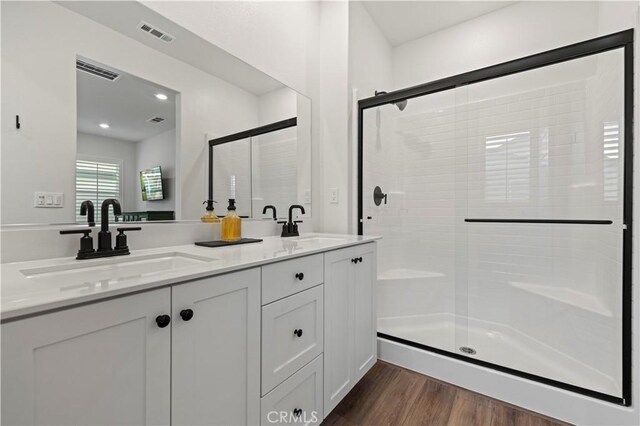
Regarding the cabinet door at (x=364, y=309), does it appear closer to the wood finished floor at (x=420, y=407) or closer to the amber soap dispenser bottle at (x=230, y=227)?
the wood finished floor at (x=420, y=407)

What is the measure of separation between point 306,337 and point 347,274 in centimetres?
39

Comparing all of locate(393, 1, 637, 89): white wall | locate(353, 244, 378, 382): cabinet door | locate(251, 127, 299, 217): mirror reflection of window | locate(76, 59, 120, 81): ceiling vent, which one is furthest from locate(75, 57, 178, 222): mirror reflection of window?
locate(393, 1, 637, 89): white wall

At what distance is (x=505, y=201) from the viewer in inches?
89.4

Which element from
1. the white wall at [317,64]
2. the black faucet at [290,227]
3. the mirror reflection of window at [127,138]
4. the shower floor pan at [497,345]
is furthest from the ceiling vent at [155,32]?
the shower floor pan at [497,345]

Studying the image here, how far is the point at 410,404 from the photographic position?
1520 mm

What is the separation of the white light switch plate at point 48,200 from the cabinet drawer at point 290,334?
81 cm

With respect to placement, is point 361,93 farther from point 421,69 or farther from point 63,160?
point 63,160

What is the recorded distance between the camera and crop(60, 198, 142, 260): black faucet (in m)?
0.96

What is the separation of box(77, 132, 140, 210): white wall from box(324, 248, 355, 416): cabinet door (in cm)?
86

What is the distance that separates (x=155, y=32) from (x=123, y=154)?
1.91 ft

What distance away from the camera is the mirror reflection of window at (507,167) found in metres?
2.23

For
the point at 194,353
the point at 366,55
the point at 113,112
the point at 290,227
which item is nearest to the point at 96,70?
the point at 113,112

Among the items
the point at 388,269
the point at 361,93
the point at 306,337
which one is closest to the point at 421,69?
the point at 361,93

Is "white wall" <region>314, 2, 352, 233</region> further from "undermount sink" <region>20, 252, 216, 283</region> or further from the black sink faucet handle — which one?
the black sink faucet handle
